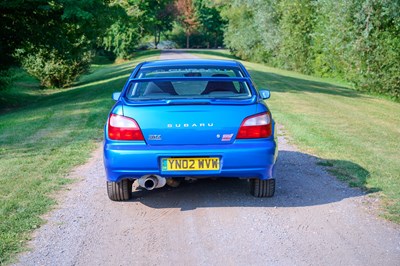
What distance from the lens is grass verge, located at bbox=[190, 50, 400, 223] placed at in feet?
23.6

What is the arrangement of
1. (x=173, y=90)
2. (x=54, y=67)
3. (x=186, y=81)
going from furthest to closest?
(x=54, y=67) < (x=173, y=90) < (x=186, y=81)

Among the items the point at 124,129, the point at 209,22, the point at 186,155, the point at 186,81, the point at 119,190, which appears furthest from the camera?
the point at 209,22

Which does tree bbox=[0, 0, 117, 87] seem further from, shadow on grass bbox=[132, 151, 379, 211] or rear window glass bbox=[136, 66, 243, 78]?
shadow on grass bbox=[132, 151, 379, 211]

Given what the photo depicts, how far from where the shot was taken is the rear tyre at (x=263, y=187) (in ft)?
20.2

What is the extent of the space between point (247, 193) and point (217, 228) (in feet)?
4.53

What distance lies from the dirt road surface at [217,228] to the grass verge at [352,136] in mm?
474

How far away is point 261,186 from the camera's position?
6.19 metres

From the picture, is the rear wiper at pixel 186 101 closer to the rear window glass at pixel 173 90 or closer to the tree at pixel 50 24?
the rear window glass at pixel 173 90

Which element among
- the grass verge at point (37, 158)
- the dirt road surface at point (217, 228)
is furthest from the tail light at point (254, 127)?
the grass verge at point (37, 158)

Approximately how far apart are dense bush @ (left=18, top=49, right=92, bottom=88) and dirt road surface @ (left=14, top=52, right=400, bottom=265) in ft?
69.7

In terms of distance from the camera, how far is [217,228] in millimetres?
5203

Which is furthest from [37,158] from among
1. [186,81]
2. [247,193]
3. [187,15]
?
[187,15]

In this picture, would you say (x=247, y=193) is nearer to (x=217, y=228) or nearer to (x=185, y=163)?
(x=185, y=163)

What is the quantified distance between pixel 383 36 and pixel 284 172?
14.8 m
